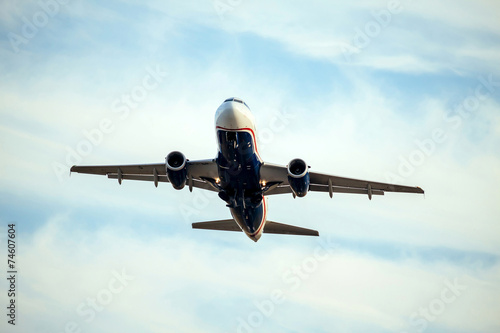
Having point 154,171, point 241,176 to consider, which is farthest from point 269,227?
point 154,171

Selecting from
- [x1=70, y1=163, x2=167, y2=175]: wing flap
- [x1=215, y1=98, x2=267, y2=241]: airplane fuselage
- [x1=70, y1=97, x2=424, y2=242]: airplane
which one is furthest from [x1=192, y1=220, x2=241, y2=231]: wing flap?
[x1=70, y1=163, x2=167, y2=175]: wing flap

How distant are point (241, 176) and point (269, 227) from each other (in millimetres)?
7765

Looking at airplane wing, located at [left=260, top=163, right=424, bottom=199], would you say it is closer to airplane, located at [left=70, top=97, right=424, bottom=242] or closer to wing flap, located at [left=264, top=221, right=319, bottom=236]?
airplane, located at [left=70, top=97, right=424, bottom=242]

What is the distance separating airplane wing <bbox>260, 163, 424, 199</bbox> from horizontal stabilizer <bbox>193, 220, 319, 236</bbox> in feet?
9.04

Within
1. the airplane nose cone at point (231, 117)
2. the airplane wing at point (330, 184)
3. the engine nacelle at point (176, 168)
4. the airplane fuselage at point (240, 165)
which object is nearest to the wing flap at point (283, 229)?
the airplane fuselage at point (240, 165)

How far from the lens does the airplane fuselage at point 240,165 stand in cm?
3431

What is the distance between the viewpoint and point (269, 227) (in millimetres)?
43344

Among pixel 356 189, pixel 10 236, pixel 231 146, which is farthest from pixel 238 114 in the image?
pixel 10 236

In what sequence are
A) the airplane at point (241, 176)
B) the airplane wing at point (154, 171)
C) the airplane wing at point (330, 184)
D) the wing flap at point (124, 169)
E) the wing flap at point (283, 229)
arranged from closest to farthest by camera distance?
the airplane at point (241, 176), the airplane wing at point (330, 184), the airplane wing at point (154, 171), the wing flap at point (124, 169), the wing flap at point (283, 229)

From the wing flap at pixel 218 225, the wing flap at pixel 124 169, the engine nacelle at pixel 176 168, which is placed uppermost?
the wing flap at pixel 124 169

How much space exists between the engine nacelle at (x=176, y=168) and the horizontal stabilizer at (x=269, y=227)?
7468 millimetres

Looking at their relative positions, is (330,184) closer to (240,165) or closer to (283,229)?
(283,229)

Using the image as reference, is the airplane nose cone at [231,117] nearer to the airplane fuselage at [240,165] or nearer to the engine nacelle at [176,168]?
the airplane fuselage at [240,165]

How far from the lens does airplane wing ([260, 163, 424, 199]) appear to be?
1497 inches
